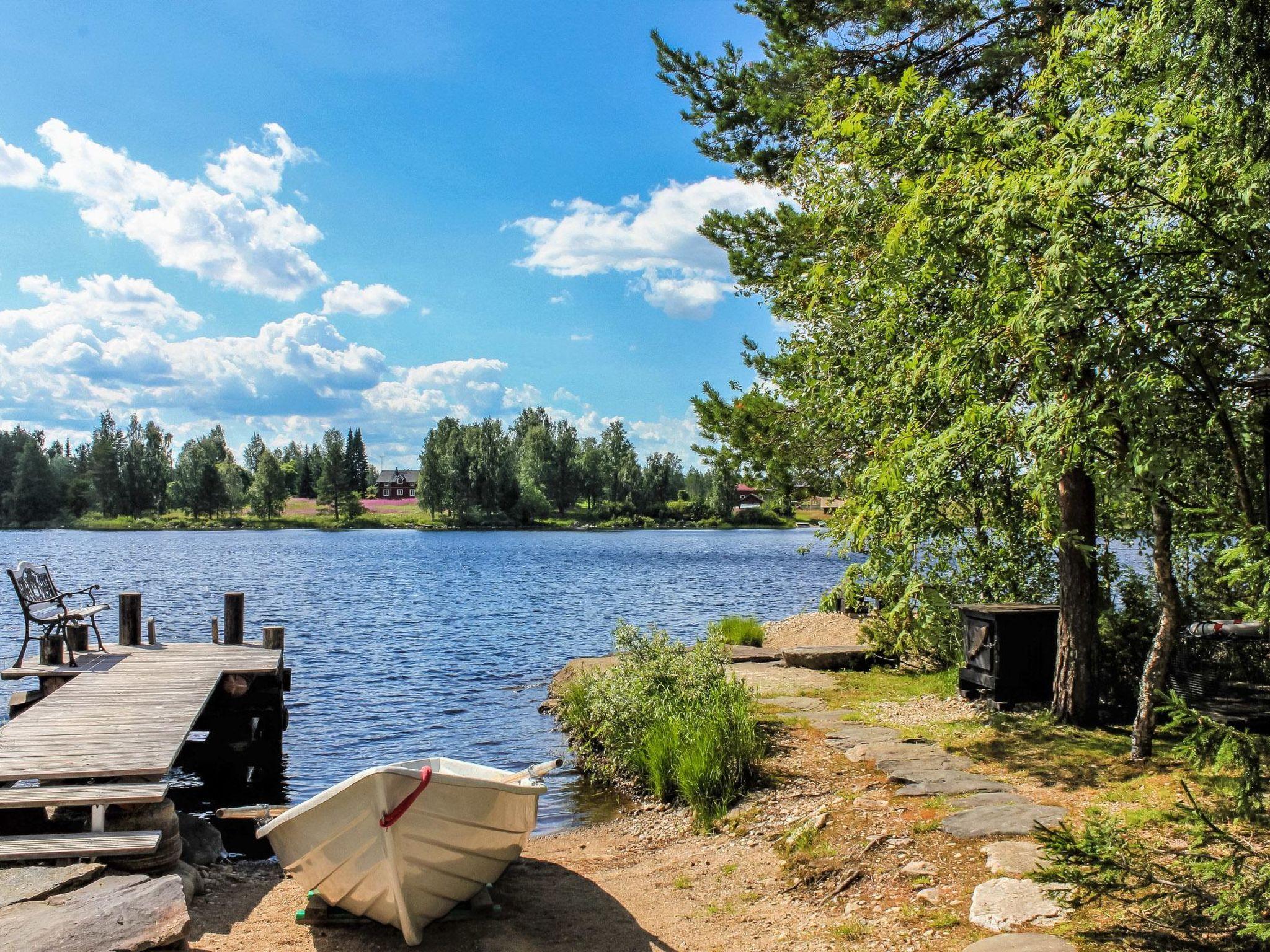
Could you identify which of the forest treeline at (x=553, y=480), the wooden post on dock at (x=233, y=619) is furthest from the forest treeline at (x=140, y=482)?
the wooden post on dock at (x=233, y=619)

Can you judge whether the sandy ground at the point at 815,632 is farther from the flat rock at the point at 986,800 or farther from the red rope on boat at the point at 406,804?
the red rope on boat at the point at 406,804

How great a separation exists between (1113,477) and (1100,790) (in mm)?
2612

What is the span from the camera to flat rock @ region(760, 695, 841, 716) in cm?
1102

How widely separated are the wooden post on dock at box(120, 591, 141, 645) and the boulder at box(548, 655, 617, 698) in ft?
24.0

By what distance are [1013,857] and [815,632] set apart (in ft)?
39.3

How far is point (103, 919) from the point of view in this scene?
549cm

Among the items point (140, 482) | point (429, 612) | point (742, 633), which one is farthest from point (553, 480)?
point (742, 633)

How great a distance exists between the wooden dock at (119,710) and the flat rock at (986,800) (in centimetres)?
697

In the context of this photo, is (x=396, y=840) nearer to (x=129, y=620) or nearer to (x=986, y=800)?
(x=986, y=800)

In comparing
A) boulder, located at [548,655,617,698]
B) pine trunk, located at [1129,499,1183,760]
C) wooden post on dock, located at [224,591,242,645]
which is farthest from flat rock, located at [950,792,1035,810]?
wooden post on dock, located at [224,591,242,645]

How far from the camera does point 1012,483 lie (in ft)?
27.0

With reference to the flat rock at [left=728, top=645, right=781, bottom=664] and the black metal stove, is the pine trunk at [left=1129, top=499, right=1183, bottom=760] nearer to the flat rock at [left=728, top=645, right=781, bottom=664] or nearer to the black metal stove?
the black metal stove

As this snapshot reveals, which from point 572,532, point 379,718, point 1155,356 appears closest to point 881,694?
point 1155,356

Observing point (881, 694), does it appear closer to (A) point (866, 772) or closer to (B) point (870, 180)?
(A) point (866, 772)
